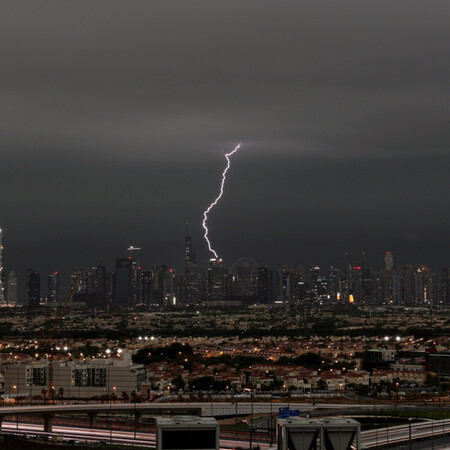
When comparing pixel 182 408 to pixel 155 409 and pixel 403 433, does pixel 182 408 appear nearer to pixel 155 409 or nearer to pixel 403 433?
pixel 155 409

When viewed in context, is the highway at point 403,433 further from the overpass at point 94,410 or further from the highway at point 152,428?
the overpass at point 94,410

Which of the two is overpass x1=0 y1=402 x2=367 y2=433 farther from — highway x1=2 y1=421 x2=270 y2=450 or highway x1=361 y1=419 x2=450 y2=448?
highway x1=361 y1=419 x2=450 y2=448

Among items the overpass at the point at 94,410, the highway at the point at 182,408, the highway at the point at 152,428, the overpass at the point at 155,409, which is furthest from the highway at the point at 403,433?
the overpass at the point at 94,410

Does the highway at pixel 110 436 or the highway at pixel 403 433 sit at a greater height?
the highway at pixel 403 433

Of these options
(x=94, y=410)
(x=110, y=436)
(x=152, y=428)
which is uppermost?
(x=94, y=410)

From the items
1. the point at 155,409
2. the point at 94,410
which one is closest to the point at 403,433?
the point at 155,409

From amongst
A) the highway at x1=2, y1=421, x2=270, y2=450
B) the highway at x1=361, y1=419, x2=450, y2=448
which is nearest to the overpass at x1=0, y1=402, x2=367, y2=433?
the highway at x1=2, y1=421, x2=270, y2=450

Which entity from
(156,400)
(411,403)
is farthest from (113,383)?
(411,403)

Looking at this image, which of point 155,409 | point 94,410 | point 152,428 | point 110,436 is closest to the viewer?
point 110,436

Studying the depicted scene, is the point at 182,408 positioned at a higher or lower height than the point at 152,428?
higher

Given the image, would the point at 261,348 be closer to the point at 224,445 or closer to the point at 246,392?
the point at 246,392

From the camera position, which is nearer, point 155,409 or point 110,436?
Answer: point 110,436
